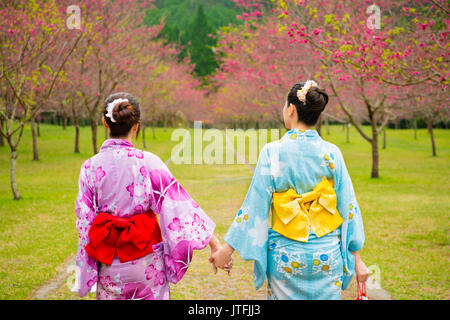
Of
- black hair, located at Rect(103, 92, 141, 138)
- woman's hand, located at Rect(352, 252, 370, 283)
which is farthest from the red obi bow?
woman's hand, located at Rect(352, 252, 370, 283)

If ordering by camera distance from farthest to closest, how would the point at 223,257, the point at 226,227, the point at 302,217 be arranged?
the point at 226,227 < the point at 223,257 < the point at 302,217

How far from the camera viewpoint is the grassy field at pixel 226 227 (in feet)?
16.8

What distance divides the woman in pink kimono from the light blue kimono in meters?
0.48

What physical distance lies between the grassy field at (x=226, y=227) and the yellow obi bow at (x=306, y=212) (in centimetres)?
231

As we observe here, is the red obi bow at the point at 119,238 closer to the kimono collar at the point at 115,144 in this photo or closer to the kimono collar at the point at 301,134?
the kimono collar at the point at 115,144

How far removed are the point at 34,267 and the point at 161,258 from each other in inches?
143

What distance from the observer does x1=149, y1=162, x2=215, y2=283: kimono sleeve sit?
3018mm

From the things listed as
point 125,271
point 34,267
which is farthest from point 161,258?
point 34,267

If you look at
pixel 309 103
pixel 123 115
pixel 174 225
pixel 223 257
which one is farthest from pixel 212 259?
pixel 309 103

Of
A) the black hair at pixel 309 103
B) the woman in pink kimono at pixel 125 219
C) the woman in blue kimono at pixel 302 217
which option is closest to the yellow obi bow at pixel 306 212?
the woman in blue kimono at pixel 302 217

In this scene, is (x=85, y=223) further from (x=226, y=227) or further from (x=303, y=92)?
(x=226, y=227)

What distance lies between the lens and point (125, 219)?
2.84 metres

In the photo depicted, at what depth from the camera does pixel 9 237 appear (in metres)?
7.40

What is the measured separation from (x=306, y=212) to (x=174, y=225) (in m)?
0.96
